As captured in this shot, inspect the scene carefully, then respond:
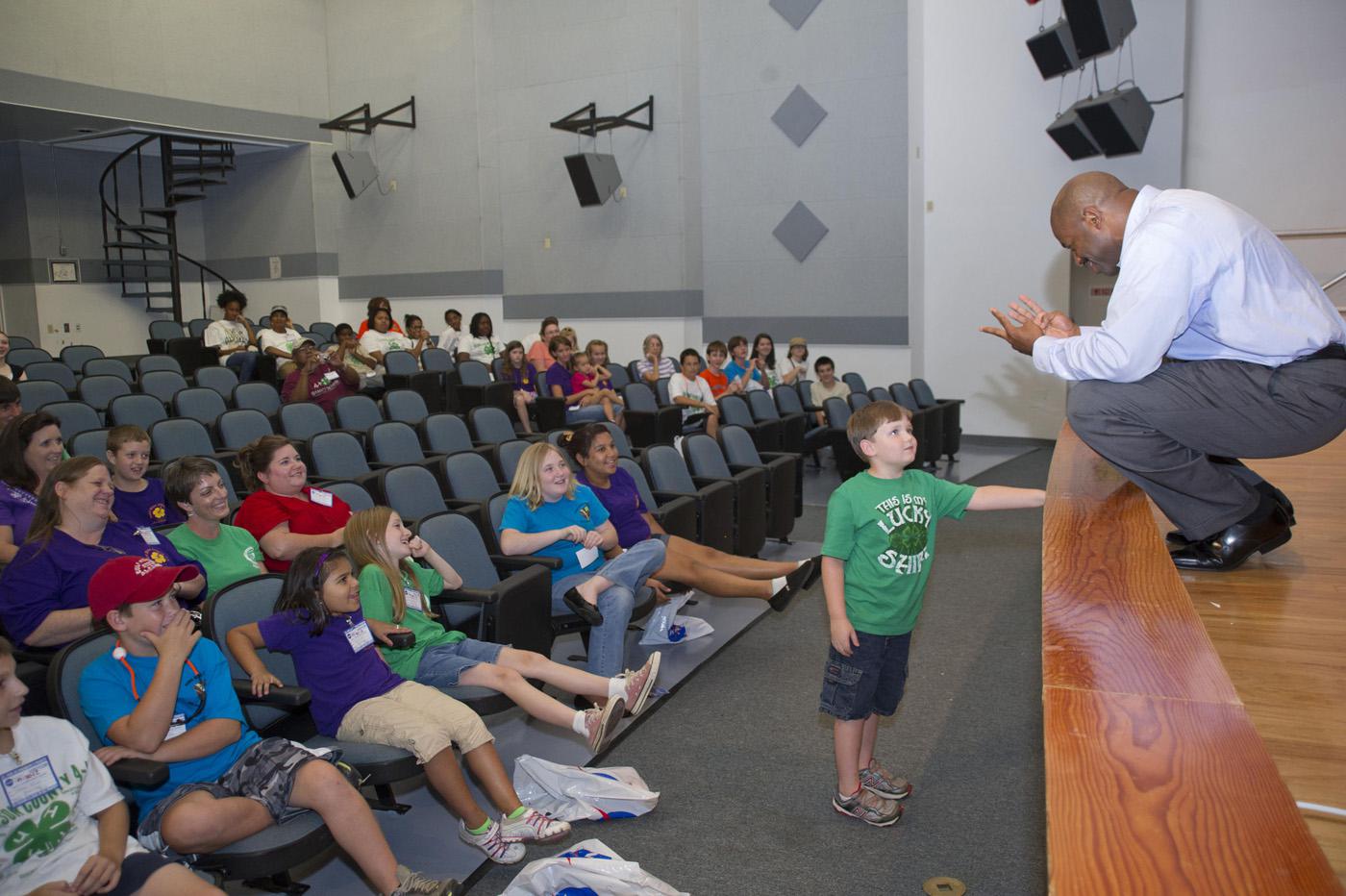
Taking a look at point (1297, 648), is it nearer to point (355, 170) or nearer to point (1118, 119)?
point (1118, 119)

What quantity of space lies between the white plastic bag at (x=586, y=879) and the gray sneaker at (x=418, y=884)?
19 centimetres

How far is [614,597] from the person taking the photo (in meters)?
3.84

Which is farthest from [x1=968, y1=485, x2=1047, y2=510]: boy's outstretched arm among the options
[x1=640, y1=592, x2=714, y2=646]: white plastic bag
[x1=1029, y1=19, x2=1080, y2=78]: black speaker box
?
[x1=1029, y1=19, x2=1080, y2=78]: black speaker box

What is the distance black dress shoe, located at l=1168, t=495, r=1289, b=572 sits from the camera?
2.07 m

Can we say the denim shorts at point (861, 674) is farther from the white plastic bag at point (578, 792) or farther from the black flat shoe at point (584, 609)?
the black flat shoe at point (584, 609)

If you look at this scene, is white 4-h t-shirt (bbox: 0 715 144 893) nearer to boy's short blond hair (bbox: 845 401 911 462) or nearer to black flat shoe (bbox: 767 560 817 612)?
boy's short blond hair (bbox: 845 401 911 462)

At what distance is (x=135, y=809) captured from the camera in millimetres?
2404

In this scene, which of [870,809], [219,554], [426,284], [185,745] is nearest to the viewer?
[185,745]

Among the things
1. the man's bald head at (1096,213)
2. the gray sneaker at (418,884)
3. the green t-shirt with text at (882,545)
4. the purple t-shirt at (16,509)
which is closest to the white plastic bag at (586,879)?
the gray sneaker at (418,884)

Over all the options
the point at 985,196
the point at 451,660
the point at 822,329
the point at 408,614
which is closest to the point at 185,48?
the point at 822,329

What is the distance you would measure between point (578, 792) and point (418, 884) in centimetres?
64

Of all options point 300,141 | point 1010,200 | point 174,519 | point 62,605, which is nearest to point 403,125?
point 300,141

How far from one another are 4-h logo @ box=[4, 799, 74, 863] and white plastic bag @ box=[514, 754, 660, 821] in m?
1.30

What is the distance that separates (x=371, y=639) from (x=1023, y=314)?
2.14 m
